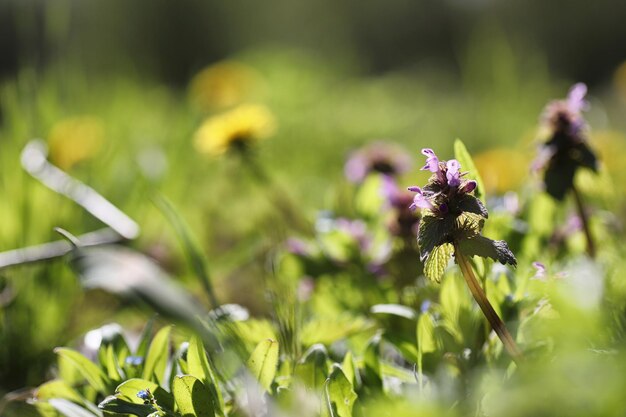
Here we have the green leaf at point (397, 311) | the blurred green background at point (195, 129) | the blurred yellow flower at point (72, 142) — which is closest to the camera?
the green leaf at point (397, 311)

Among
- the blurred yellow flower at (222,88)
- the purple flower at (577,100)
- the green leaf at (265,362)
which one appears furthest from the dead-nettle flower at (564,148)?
the blurred yellow flower at (222,88)

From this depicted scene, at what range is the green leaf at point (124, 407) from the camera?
66 cm

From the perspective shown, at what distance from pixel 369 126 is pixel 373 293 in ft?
6.41

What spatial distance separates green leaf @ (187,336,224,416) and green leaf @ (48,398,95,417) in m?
0.12

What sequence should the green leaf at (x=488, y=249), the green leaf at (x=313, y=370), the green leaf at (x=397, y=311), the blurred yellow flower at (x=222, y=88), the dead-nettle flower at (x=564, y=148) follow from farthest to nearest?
the blurred yellow flower at (x=222, y=88) < the dead-nettle flower at (x=564, y=148) < the green leaf at (x=397, y=311) < the green leaf at (x=313, y=370) < the green leaf at (x=488, y=249)

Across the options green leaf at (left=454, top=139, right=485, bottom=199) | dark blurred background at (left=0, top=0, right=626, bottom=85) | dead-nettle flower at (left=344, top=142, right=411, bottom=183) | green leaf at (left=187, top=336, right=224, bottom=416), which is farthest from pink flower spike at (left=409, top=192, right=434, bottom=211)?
dark blurred background at (left=0, top=0, right=626, bottom=85)

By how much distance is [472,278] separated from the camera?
25.5 inches

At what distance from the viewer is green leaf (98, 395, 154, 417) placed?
2.16 ft

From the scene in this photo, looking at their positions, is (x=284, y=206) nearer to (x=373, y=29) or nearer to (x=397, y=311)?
(x=397, y=311)

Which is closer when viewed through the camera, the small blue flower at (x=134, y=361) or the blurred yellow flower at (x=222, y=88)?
the small blue flower at (x=134, y=361)

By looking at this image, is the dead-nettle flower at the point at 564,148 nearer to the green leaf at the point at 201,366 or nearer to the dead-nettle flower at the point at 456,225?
the dead-nettle flower at the point at 456,225

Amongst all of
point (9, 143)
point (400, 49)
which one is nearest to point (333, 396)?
point (9, 143)

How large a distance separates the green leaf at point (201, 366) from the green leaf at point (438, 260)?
216mm

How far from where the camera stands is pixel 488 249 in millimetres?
638
